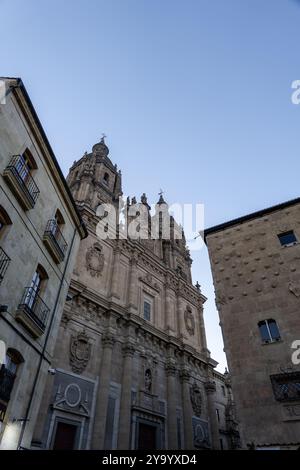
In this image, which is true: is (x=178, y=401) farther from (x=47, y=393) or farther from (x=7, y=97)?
(x=7, y=97)

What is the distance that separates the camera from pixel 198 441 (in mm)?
24375

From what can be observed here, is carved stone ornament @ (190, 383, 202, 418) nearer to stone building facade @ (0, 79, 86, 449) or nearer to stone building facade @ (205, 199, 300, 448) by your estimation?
stone building facade @ (205, 199, 300, 448)

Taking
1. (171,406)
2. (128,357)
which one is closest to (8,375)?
(128,357)

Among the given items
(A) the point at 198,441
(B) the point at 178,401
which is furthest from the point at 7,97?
(A) the point at 198,441

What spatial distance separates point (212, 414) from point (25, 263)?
22.9 metres

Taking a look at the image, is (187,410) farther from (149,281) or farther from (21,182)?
(21,182)

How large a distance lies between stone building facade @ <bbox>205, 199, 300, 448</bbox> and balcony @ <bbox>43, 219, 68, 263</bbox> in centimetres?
705

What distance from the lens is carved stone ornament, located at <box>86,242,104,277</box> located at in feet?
79.4

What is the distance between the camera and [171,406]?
2370 cm

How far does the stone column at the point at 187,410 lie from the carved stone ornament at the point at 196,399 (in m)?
0.90

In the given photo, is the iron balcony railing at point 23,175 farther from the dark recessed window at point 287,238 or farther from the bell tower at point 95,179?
the bell tower at point 95,179

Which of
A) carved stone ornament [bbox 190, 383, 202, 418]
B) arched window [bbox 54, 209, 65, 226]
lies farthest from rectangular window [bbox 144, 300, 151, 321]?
arched window [bbox 54, 209, 65, 226]

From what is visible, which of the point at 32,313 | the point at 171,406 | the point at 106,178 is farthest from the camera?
the point at 106,178
